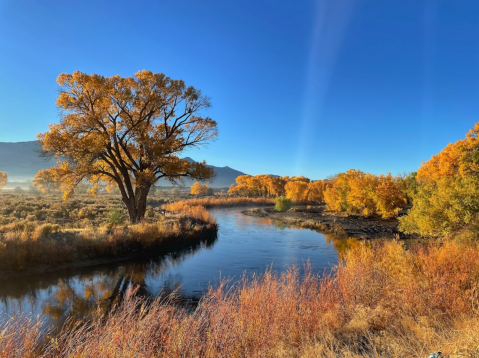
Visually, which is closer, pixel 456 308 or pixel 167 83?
pixel 456 308

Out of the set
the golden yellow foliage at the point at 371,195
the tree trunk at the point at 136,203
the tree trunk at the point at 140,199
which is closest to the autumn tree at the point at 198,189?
the golden yellow foliage at the point at 371,195

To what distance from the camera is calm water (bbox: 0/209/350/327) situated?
10.6m

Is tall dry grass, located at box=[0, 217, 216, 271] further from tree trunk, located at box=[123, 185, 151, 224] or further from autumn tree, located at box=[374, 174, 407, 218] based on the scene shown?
autumn tree, located at box=[374, 174, 407, 218]

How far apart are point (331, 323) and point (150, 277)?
34.1 ft

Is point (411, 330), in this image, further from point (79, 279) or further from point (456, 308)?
point (79, 279)

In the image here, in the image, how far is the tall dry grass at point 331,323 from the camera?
4.89 meters

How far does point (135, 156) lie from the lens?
24.1 metres

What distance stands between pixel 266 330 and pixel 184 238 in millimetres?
17781

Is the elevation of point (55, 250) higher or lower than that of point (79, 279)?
higher

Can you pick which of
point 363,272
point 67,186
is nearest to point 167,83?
point 67,186

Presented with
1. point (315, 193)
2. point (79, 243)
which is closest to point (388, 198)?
point (79, 243)

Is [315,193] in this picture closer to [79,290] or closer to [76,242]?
[76,242]

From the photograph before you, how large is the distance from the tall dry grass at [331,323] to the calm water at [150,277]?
333cm

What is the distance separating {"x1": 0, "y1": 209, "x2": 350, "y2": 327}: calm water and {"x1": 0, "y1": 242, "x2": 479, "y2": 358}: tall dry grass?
3.33 metres
